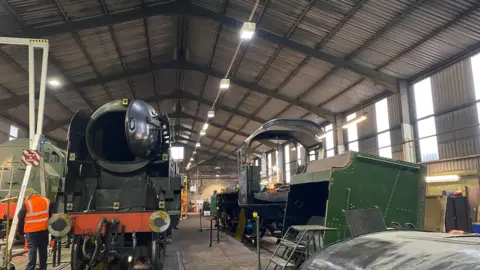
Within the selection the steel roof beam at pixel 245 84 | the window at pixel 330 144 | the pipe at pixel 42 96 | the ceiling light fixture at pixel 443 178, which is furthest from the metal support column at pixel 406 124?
the pipe at pixel 42 96

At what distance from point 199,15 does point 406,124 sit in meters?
8.70

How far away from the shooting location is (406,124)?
1272cm

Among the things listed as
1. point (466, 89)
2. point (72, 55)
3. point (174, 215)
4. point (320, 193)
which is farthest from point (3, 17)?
point (466, 89)

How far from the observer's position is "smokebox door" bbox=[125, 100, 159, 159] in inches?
196

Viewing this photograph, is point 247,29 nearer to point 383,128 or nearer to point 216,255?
point 216,255

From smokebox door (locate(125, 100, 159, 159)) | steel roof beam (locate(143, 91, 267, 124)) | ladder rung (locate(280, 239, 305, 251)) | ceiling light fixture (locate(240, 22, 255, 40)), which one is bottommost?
ladder rung (locate(280, 239, 305, 251))

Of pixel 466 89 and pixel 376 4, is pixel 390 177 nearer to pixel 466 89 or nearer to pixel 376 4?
pixel 376 4

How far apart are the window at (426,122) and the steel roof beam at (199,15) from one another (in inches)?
37.5

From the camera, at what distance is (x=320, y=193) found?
624 cm

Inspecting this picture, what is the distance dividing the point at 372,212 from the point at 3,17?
33.6 ft

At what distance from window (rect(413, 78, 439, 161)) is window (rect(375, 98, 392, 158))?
5.40 feet

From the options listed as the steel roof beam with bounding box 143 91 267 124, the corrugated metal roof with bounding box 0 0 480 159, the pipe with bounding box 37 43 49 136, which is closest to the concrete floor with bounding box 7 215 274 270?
the pipe with bounding box 37 43 49 136

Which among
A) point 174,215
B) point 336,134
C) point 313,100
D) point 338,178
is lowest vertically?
point 174,215

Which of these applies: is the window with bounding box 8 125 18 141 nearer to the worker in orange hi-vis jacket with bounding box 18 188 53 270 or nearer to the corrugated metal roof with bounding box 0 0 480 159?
the corrugated metal roof with bounding box 0 0 480 159
